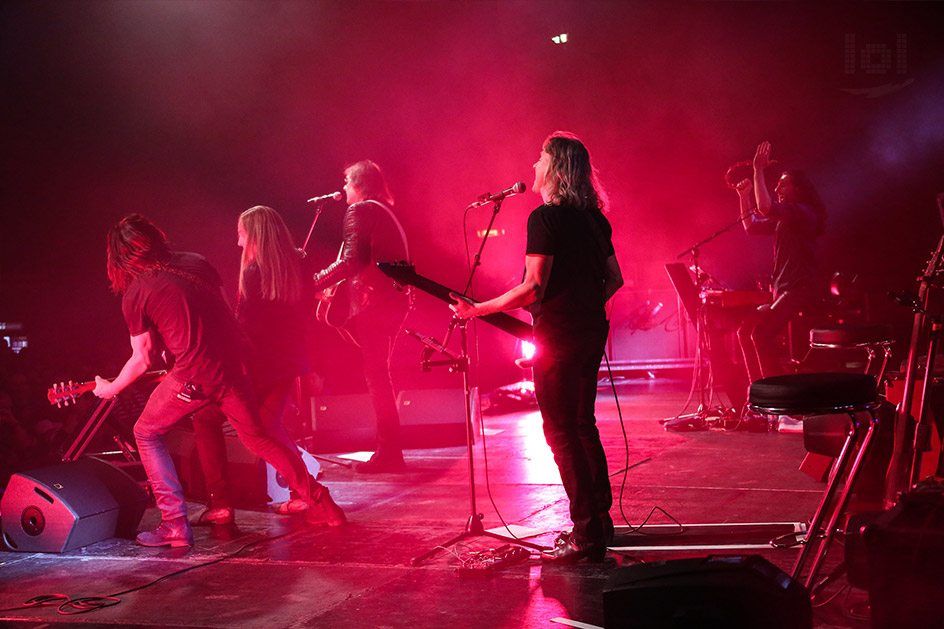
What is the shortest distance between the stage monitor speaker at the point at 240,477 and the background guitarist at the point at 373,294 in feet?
2.79

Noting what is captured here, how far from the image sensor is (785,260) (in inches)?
250

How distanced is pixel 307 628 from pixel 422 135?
717 cm

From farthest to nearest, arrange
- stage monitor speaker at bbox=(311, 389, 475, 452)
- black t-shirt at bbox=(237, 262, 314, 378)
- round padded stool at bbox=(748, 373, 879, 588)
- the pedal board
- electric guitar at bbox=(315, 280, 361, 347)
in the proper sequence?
stage monitor speaker at bbox=(311, 389, 475, 452) → electric guitar at bbox=(315, 280, 361, 347) → black t-shirt at bbox=(237, 262, 314, 378) → the pedal board → round padded stool at bbox=(748, 373, 879, 588)

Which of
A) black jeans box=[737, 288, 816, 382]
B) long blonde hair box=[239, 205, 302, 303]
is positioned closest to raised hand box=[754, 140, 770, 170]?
black jeans box=[737, 288, 816, 382]

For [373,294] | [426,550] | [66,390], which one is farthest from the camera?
[373,294]

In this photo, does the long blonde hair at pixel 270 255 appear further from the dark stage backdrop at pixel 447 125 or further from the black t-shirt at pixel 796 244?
the black t-shirt at pixel 796 244

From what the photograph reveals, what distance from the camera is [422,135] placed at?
929 cm

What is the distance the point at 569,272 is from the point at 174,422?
2.10m

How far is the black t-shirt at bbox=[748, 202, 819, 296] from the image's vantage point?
246 inches

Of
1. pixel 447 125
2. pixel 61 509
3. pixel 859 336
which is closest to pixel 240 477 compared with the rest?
pixel 61 509

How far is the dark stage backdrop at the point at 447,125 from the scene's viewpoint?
7219mm

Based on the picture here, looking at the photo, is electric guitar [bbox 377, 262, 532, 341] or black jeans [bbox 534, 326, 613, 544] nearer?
black jeans [bbox 534, 326, 613, 544]

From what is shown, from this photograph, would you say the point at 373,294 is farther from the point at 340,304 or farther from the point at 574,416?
the point at 574,416

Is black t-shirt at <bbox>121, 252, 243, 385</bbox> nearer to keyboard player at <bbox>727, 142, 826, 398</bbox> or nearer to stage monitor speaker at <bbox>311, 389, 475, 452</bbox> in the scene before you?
stage monitor speaker at <bbox>311, 389, 475, 452</bbox>
